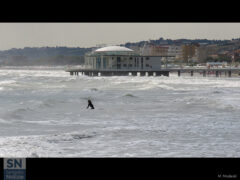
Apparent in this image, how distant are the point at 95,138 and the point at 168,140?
2.26 meters
